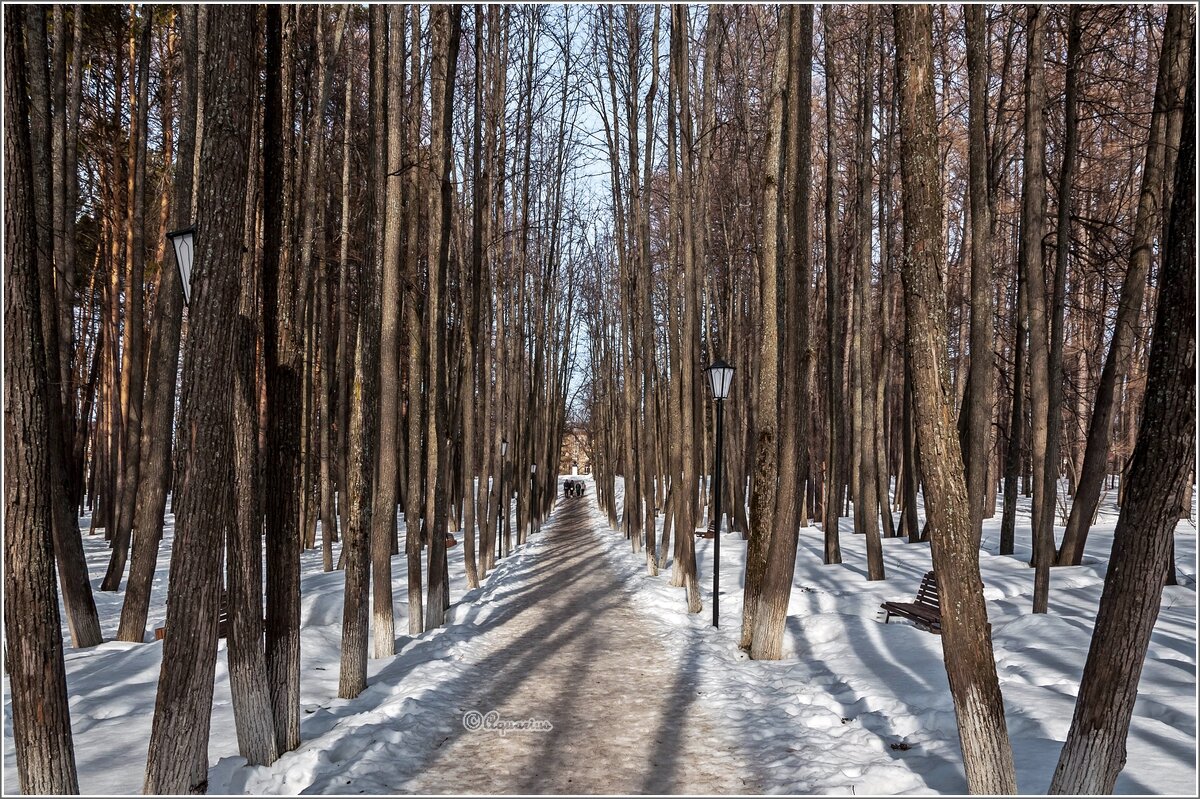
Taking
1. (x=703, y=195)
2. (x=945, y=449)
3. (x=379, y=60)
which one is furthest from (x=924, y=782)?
(x=703, y=195)

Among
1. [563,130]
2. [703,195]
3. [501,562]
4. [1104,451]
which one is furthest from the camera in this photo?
[563,130]

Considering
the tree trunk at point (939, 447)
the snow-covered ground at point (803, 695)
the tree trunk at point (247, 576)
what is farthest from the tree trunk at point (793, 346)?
the tree trunk at point (247, 576)

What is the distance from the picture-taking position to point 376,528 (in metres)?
8.73

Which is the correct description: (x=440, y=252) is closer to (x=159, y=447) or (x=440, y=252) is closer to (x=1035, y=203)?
(x=159, y=447)

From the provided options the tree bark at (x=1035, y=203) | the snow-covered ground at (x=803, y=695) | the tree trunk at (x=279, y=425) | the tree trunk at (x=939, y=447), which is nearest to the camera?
the tree trunk at (x=939, y=447)

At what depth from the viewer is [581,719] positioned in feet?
21.0

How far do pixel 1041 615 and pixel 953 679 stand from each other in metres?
5.00

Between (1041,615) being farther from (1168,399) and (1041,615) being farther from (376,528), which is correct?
(376,528)

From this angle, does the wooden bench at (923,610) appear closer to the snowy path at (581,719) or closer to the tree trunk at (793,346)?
the tree trunk at (793,346)

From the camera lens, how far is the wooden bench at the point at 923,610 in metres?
8.45

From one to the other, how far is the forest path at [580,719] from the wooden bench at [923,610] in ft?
8.70

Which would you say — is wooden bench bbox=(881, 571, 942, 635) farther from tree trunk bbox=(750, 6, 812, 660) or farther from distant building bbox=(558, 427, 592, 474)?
distant building bbox=(558, 427, 592, 474)

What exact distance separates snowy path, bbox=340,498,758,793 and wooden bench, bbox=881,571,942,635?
8.73ft

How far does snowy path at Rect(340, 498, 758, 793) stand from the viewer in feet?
16.5
